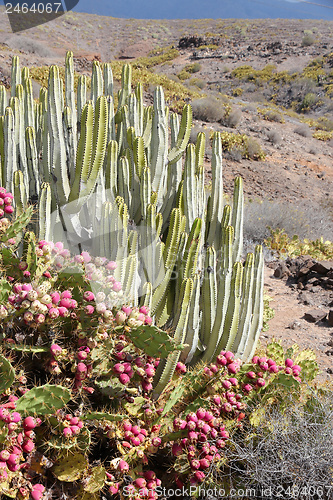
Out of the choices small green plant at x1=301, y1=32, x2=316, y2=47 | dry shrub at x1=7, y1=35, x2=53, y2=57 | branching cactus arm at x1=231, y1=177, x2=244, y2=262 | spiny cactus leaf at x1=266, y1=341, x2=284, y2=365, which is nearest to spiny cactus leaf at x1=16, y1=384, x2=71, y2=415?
spiny cactus leaf at x1=266, y1=341, x2=284, y2=365

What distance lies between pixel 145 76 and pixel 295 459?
18.5 metres

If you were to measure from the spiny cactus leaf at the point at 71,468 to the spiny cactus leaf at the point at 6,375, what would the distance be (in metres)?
0.56

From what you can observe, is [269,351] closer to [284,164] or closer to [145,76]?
[284,164]

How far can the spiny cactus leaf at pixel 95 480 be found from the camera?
2041 millimetres

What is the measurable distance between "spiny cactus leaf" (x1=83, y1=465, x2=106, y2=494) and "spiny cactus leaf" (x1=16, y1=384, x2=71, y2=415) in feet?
1.50

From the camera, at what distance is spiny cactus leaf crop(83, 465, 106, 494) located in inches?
80.4

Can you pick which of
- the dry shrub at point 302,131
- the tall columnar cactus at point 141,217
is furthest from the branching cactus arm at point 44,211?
the dry shrub at point 302,131

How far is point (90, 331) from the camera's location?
221cm

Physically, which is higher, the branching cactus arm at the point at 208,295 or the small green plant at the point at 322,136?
the branching cactus arm at the point at 208,295

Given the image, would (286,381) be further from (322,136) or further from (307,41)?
(307,41)

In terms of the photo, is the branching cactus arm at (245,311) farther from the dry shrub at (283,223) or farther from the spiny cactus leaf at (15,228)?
the dry shrub at (283,223)

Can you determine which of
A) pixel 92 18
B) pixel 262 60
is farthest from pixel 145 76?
pixel 92 18

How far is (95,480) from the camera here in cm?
207

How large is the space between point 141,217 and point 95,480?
7.01 feet
